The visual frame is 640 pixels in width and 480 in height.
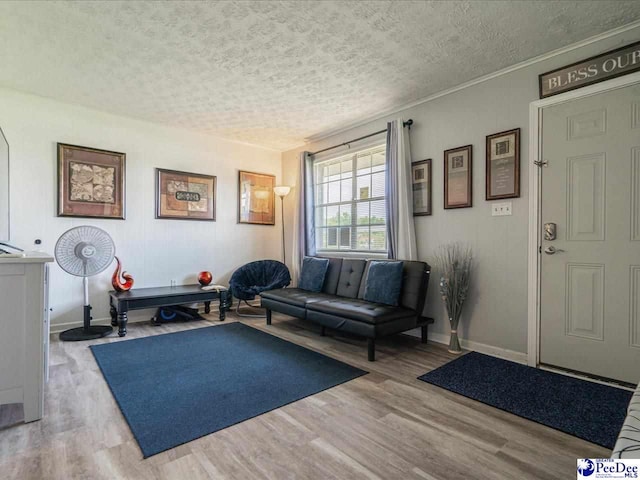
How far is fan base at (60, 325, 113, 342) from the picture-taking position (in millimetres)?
3398

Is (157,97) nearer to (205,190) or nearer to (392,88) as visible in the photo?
(205,190)

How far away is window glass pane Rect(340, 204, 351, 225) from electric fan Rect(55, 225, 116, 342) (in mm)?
2795

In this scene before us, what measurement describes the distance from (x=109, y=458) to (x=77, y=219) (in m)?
3.20

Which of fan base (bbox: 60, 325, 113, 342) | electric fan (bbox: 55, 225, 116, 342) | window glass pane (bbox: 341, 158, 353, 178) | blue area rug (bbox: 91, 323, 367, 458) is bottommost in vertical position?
blue area rug (bbox: 91, 323, 367, 458)

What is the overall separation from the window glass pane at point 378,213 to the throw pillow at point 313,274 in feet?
2.57

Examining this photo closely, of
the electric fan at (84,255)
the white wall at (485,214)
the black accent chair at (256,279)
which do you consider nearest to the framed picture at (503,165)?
the white wall at (485,214)

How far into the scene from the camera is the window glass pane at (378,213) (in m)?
4.12

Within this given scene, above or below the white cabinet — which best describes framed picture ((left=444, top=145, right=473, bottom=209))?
above

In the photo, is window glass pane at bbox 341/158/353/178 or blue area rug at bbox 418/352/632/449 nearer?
blue area rug at bbox 418/352/632/449

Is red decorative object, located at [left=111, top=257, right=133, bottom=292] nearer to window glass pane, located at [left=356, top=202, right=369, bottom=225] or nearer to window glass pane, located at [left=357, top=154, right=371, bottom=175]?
window glass pane, located at [left=356, top=202, right=369, bottom=225]

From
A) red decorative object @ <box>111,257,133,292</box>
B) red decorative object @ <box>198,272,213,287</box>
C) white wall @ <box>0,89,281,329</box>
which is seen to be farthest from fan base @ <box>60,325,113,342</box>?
red decorative object @ <box>198,272,213,287</box>

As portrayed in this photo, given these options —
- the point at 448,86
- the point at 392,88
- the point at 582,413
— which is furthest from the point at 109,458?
the point at 448,86

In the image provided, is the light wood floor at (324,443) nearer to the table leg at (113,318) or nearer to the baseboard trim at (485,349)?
the baseboard trim at (485,349)

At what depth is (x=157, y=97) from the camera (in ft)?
11.7
